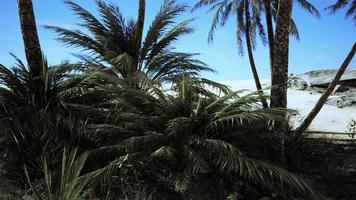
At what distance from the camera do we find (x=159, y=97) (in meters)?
6.72

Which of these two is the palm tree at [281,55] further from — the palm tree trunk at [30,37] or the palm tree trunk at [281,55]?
the palm tree trunk at [30,37]

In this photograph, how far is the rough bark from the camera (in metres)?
7.67

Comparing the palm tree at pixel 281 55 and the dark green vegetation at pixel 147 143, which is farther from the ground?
the palm tree at pixel 281 55

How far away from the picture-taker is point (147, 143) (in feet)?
20.6

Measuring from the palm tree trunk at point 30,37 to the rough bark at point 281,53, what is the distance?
431 centimetres

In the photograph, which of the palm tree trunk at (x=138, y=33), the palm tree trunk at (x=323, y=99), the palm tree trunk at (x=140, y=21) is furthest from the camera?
the palm tree trunk at (x=140, y=21)

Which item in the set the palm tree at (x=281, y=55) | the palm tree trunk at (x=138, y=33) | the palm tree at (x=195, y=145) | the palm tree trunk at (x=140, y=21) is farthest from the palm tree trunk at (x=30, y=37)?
the palm tree at (x=281, y=55)

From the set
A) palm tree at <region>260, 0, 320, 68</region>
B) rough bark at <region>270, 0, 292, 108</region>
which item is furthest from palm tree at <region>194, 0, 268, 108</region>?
rough bark at <region>270, 0, 292, 108</region>

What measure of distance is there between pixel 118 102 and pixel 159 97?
0.85 meters

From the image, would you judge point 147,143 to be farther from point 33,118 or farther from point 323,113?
point 323,113

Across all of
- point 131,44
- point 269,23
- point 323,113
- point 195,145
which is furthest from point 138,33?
point 323,113

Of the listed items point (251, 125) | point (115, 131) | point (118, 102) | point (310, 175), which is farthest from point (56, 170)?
point (310, 175)

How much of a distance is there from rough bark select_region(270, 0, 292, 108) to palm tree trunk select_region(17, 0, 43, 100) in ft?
14.1

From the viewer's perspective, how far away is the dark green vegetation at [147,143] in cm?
583
